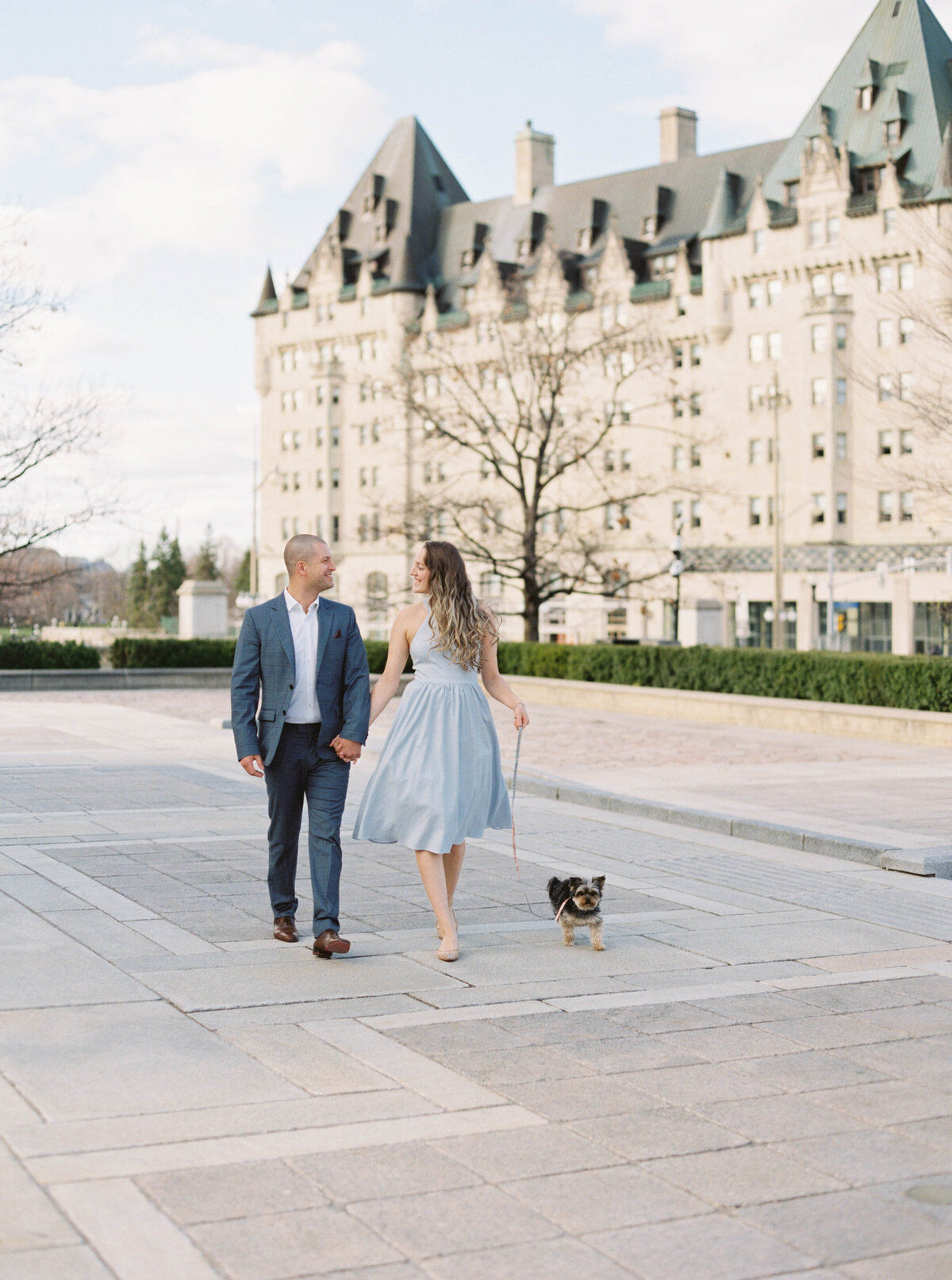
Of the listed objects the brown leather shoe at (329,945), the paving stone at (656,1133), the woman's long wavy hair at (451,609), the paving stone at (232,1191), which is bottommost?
the paving stone at (656,1133)

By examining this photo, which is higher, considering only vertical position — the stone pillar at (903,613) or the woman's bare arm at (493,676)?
the stone pillar at (903,613)

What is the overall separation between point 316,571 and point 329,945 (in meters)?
1.75

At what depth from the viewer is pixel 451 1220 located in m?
4.20

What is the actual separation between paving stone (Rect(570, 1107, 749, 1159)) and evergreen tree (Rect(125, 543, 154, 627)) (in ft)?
412

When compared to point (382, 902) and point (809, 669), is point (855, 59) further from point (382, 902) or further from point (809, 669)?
point (382, 902)

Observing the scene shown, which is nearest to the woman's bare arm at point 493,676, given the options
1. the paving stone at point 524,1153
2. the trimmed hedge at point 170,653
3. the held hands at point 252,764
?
the held hands at point 252,764

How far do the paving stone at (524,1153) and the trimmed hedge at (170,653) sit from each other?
3251 cm

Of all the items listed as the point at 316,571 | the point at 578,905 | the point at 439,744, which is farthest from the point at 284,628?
the point at 578,905

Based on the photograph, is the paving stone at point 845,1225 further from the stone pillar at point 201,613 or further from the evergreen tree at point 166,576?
the evergreen tree at point 166,576

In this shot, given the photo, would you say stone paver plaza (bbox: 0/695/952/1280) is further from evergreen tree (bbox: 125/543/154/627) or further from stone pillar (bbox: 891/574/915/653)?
evergreen tree (bbox: 125/543/154/627)

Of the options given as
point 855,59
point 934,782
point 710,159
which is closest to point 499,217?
point 710,159

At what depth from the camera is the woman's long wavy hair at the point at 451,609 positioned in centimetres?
744

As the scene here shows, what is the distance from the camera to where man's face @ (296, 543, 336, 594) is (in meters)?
7.50

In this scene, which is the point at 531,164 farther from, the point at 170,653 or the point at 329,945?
the point at 329,945
